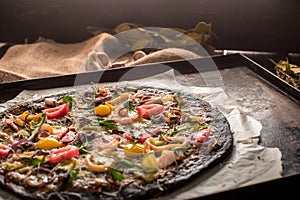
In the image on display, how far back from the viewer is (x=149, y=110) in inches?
127

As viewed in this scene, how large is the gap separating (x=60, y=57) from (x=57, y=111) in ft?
6.05

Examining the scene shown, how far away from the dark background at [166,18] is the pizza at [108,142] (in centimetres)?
223

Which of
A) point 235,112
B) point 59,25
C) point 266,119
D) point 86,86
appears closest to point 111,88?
point 86,86

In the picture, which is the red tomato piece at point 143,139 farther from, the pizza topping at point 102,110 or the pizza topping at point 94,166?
the pizza topping at point 102,110

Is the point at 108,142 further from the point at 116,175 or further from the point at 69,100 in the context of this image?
the point at 69,100

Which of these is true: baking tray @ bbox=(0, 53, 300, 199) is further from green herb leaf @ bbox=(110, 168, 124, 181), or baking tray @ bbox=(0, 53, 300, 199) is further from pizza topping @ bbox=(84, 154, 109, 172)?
pizza topping @ bbox=(84, 154, 109, 172)

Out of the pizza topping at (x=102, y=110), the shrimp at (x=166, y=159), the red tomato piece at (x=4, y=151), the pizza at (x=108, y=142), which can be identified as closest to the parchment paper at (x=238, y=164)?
the pizza at (x=108, y=142)

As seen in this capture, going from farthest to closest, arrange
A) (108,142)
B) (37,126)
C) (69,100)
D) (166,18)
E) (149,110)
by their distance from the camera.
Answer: (166,18) → (69,100) → (149,110) → (37,126) → (108,142)

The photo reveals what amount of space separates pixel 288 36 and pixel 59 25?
9.29 ft

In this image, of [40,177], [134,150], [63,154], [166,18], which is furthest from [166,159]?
[166,18]

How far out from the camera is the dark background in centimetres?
547

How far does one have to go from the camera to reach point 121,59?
4820 mm

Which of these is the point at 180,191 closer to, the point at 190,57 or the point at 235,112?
the point at 235,112

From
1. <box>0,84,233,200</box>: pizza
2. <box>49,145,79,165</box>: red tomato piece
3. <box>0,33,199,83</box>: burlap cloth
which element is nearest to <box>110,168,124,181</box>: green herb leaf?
<box>0,84,233,200</box>: pizza
